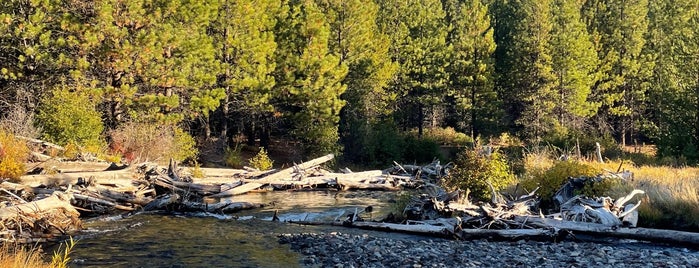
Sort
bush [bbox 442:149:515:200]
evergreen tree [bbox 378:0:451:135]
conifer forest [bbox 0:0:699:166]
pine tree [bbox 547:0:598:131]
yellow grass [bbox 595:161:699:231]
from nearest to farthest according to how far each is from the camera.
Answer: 1. yellow grass [bbox 595:161:699:231]
2. bush [bbox 442:149:515:200]
3. conifer forest [bbox 0:0:699:166]
4. pine tree [bbox 547:0:598:131]
5. evergreen tree [bbox 378:0:451:135]

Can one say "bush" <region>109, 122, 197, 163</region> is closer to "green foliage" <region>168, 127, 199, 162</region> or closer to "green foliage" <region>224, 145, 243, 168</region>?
"green foliage" <region>168, 127, 199, 162</region>

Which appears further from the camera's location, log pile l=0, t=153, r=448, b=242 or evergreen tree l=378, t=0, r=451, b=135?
evergreen tree l=378, t=0, r=451, b=135

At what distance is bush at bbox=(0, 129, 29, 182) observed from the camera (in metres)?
18.0

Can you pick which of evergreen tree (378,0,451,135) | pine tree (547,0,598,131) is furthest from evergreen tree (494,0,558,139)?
evergreen tree (378,0,451,135)

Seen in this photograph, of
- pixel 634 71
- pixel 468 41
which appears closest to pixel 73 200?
pixel 468 41

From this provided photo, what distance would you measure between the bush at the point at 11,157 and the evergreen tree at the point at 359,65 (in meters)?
22.4

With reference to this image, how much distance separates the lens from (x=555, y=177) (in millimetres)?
17938

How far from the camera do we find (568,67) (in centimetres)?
4391

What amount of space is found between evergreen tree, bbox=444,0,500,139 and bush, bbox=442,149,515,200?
2956cm

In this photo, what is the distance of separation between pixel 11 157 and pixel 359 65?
26505 millimetres

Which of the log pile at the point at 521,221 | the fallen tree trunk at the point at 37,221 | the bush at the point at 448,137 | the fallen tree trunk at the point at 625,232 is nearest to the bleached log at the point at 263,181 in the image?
the fallen tree trunk at the point at 37,221

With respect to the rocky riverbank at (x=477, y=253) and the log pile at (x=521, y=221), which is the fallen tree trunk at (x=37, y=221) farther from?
the log pile at (x=521, y=221)

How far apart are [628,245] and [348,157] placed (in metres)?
26.9

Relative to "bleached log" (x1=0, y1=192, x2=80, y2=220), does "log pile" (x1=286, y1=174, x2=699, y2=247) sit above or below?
below
